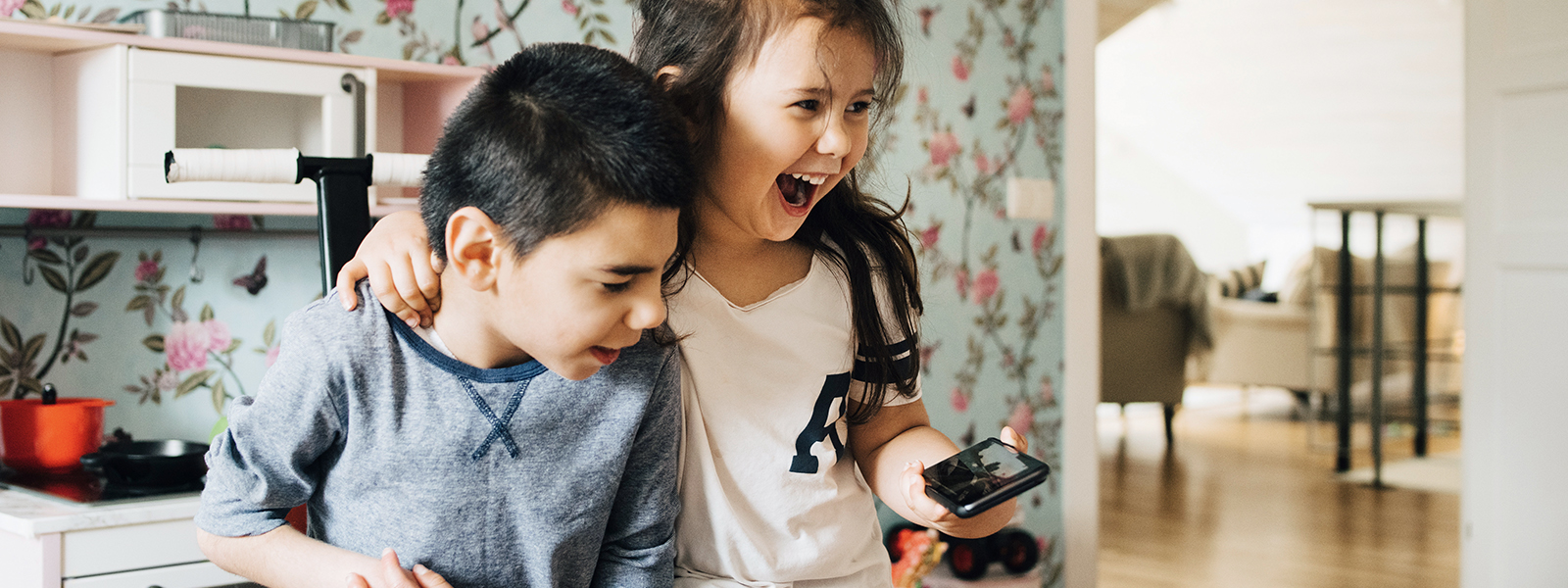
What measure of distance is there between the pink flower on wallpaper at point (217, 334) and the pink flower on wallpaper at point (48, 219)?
0.27 meters

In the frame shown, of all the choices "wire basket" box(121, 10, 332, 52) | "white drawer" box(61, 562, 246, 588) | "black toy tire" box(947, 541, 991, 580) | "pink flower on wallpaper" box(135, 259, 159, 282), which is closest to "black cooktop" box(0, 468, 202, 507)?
"white drawer" box(61, 562, 246, 588)

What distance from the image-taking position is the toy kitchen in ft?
5.47

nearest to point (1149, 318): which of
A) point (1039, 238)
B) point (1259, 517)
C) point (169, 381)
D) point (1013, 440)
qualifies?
point (1259, 517)

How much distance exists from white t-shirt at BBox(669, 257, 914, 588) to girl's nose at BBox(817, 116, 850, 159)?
170 mm

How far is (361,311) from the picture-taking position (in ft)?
2.90

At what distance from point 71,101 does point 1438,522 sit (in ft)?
13.6

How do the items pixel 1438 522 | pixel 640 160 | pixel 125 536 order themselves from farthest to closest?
pixel 1438 522
pixel 125 536
pixel 640 160

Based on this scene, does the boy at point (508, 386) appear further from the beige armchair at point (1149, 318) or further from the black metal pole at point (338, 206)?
the beige armchair at point (1149, 318)

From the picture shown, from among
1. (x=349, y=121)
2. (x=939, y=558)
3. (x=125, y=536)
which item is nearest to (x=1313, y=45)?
(x=939, y=558)

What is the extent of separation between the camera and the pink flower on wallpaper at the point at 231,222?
2.05 meters

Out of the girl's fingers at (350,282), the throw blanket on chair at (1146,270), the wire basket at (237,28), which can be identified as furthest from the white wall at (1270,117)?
the girl's fingers at (350,282)

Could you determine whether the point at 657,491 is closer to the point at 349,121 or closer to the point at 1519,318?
the point at 349,121

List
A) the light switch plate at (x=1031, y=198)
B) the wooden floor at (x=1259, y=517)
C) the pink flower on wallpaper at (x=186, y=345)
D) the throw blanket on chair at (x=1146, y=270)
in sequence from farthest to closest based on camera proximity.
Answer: the throw blanket on chair at (x=1146, y=270) → the wooden floor at (x=1259, y=517) → the light switch plate at (x=1031, y=198) → the pink flower on wallpaper at (x=186, y=345)

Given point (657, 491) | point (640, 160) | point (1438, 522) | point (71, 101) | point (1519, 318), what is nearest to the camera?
point (640, 160)
